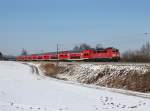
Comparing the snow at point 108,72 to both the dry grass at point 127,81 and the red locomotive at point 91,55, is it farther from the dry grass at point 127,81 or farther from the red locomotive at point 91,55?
the red locomotive at point 91,55

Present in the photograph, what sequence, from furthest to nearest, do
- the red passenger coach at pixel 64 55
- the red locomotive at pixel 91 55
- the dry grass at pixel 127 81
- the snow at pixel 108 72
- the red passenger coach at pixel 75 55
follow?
the red passenger coach at pixel 64 55 → the red passenger coach at pixel 75 55 → the red locomotive at pixel 91 55 → the snow at pixel 108 72 → the dry grass at pixel 127 81

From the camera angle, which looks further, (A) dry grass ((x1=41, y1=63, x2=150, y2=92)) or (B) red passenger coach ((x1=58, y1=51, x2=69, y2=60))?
(B) red passenger coach ((x1=58, y1=51, x2=69, y2=60))

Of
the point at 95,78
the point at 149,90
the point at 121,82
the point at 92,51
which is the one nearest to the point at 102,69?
the point at 95,78

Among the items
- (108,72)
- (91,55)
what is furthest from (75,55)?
(108,72)

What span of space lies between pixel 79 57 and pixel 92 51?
19.4 feet

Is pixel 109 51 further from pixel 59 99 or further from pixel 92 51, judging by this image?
pixel 59 99

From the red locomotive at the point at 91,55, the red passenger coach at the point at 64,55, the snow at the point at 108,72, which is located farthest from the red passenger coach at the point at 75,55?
the snow at the point at 108,72

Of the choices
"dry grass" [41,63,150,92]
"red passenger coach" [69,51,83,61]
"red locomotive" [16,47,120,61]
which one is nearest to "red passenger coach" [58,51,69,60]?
"red locomotive" [16,47,120,61]

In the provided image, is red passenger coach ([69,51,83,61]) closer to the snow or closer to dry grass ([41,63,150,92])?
the snow

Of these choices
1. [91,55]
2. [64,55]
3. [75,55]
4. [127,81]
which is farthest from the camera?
[64,55]

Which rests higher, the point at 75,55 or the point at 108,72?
the point at 75,55

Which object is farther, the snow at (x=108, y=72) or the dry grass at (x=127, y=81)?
the snow at (x=108, y=72)

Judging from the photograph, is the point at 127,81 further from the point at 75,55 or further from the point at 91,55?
the point at 75,55

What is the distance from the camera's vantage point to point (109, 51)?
57625mm
